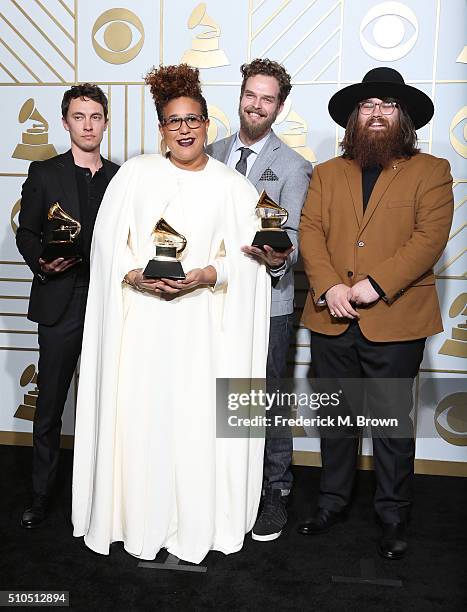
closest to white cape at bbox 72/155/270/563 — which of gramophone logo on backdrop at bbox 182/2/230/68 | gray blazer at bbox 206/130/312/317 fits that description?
gray blazer at bbox 206/130/312/317

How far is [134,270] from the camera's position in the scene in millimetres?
3289

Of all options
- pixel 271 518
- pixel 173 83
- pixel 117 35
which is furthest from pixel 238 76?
pixel 271 518

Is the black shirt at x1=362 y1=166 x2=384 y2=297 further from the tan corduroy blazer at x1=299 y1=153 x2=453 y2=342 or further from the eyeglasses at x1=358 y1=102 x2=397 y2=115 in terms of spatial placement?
the eyeglasses at x1=358 y1=102 x2=397 y2=115

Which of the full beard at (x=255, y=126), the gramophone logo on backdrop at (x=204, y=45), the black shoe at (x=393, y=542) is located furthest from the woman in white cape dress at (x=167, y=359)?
the gramophone logo on backdrop at (x=204, y=45)

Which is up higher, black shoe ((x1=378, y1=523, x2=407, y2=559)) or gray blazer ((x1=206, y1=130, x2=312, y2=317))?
gray blazer ((x1=206, y1=130, x2=312, y2=317))

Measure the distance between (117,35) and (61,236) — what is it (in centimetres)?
194

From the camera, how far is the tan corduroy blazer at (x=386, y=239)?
3457 mm

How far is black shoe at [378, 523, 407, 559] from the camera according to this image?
358 cm

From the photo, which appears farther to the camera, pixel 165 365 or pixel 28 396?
pixel 28 396

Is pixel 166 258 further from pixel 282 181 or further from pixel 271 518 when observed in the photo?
pixel 271 518

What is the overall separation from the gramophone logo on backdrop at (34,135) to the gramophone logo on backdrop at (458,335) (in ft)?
9.18

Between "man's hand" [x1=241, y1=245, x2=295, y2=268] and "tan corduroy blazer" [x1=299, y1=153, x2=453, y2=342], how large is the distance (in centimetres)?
26

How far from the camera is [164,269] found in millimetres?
3111

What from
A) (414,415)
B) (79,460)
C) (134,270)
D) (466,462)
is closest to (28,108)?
(134,270)
